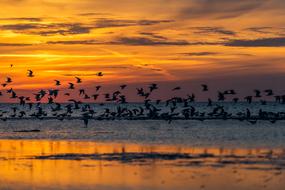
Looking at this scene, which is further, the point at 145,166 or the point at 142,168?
the point at 145,166

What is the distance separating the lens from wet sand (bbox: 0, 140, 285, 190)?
2893cm

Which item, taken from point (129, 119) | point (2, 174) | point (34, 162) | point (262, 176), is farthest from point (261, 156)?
point (129, 119)

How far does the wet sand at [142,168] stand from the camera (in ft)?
94.9

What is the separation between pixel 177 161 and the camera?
3744cm

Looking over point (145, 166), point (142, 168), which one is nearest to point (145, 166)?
point (145, 166)

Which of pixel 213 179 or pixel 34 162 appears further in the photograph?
pixel 34 162

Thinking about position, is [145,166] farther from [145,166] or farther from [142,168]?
[142,168]

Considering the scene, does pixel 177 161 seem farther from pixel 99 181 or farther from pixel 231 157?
pixel 99 181

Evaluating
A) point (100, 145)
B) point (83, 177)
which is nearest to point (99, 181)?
point (83, 177)

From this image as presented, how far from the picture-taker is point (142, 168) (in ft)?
113

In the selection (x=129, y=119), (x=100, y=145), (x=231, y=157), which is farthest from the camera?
(x=129, y=119)

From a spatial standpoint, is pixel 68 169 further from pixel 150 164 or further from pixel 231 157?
pixel 231 157

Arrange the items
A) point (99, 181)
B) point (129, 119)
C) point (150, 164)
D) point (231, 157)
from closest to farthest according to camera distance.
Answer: point (99, 181)
point (150, 164)
point (231, 157)
point (129, 119)

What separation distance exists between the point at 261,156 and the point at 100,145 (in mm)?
14938
